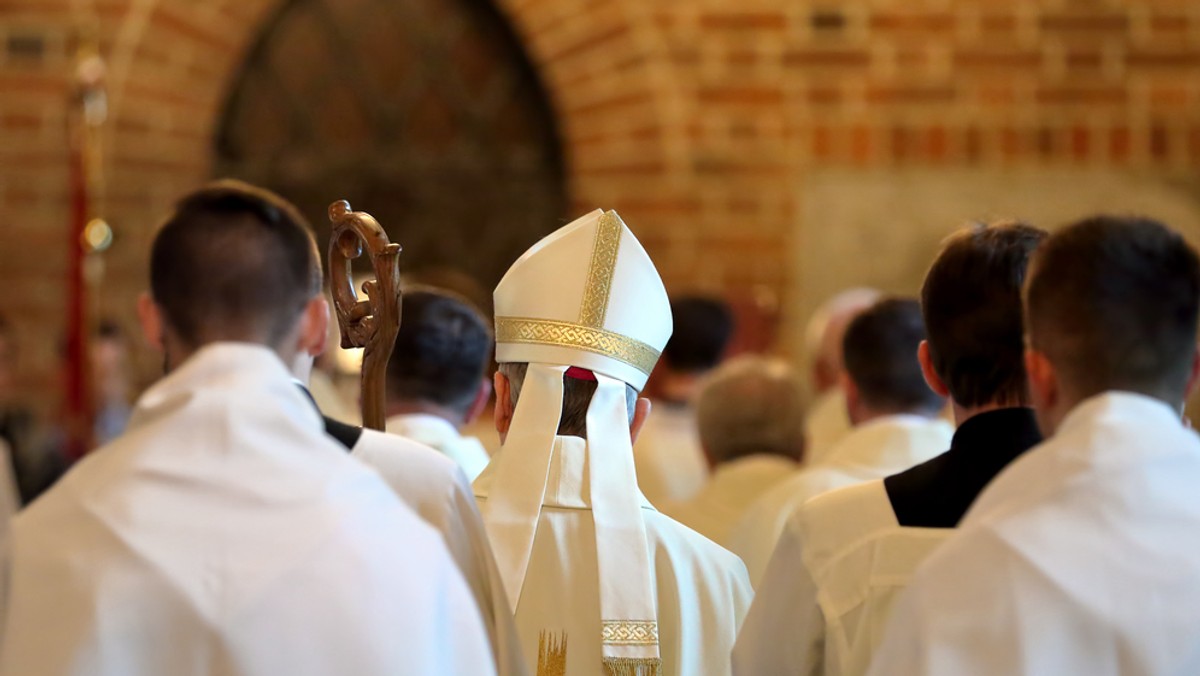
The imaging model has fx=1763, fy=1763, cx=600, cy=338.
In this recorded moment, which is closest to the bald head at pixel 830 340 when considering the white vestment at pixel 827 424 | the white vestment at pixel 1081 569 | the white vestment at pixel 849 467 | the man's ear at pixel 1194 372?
the white vestment at pixel 827 424

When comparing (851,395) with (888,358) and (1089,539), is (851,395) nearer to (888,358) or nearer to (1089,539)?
(888,358)

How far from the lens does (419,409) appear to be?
12.2ft

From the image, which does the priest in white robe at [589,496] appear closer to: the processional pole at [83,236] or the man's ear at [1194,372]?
the man's ear at [1194,372]

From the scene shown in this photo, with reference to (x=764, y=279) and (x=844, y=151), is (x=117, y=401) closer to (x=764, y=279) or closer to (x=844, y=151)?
(x=764, y=279)

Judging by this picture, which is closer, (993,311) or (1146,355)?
(1146,355)

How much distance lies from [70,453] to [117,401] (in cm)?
55

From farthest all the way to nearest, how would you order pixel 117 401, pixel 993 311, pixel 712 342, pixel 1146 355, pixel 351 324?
pixel 117 401 < pixel 712 342 < pixel 351 324 < pixel 993 311 < pixel 1146 355

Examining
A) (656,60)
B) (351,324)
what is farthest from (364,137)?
(351,324)

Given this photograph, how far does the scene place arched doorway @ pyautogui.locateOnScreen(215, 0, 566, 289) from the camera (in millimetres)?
8352

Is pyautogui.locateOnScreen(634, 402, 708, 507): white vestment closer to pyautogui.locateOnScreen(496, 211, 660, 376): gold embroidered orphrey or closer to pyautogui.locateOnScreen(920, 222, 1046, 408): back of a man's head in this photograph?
pyautogui.locateOnScreen(496, 211, 660, 376): gold embroidered orphrey

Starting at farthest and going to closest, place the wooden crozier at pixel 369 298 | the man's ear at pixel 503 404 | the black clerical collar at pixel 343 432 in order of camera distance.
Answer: the man's ear at pixel 503 404 → the wooden crozier at pixel 369 298 → the black clerical collar at pixel 343 432

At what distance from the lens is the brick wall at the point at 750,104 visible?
7.99m

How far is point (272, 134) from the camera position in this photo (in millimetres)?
8375

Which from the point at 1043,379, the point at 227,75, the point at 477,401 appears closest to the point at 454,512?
the point at 1043,379
